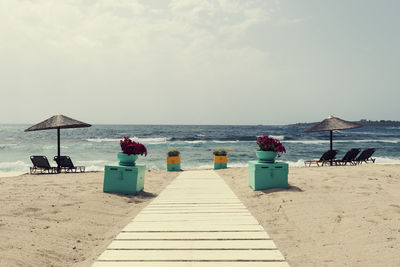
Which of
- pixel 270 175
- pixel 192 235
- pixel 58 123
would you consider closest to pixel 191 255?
pixel 192 235

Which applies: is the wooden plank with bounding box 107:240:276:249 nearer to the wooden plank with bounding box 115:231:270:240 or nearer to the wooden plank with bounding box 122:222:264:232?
the wooden plank with bounding box 115:231:270:240

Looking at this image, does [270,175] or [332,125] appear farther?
[332,125]

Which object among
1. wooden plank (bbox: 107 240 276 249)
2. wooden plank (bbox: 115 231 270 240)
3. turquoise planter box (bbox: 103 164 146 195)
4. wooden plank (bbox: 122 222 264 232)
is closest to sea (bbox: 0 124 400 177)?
turquoise planter box (bbox: 103 164 146 195)

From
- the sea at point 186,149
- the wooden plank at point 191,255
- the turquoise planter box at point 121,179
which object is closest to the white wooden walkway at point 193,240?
the wooden plank at point 191,255

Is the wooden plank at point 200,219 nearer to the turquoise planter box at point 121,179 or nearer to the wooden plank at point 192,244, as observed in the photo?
the wooden plank at point 192,244

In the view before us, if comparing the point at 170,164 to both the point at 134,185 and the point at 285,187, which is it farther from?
the point at 285,187

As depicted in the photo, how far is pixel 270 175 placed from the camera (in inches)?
272

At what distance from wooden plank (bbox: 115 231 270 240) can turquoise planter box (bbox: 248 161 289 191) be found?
10.1 ft

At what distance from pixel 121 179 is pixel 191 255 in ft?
13.4

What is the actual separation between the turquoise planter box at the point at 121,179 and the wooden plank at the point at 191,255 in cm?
358

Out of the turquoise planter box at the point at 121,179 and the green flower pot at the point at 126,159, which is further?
the green flower pot at the point at 126,159

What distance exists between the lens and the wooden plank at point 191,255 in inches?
119

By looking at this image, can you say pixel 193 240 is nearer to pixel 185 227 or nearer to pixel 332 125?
pixel 185 227

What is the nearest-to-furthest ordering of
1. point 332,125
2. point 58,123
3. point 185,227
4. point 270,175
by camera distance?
point 185,227 → point 270,175 → point 58,123 → point 332,125
